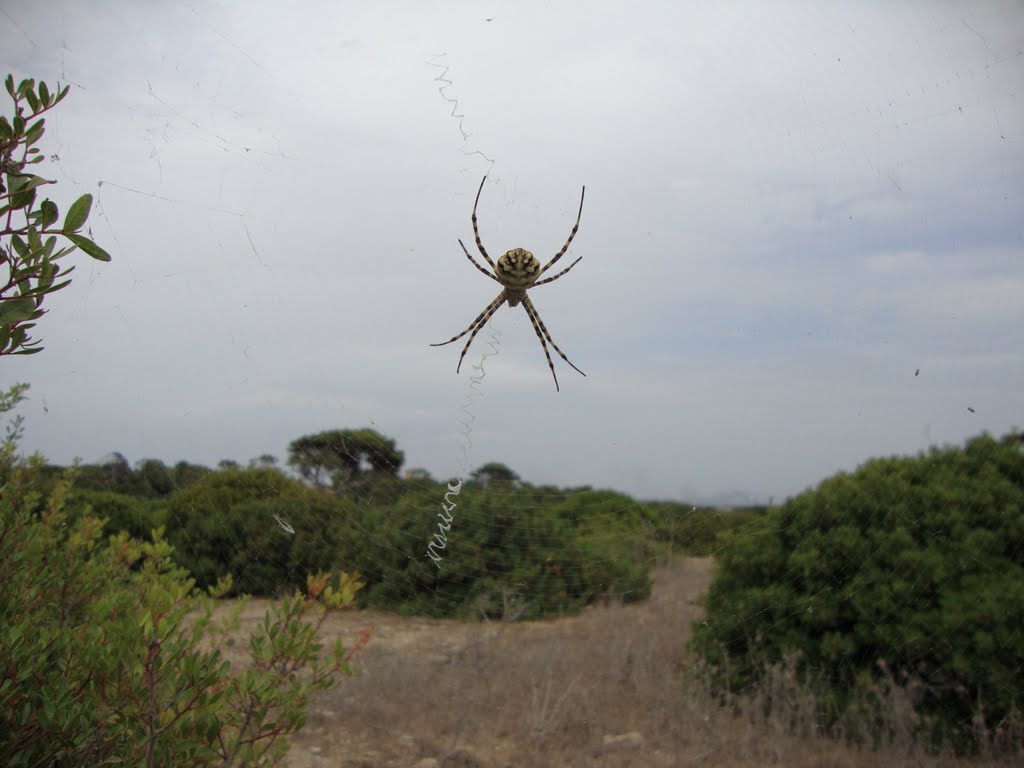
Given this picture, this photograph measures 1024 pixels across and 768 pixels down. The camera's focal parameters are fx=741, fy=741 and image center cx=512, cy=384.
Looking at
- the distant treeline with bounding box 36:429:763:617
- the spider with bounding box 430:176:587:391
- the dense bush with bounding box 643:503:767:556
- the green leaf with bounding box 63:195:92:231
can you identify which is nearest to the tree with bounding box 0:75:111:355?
the green leaf with bounding box 63:195:92:231

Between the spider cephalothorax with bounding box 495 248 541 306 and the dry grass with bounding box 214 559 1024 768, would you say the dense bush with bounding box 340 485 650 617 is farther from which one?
the spider cephalothorax with bounding box 495 248 541 306

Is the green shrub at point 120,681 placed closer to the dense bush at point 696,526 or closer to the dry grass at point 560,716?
the dry grass at point 560,716

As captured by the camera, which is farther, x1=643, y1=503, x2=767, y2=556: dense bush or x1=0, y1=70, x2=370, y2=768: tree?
x1=643, y1=503, x2=767, y2=556: dense bush

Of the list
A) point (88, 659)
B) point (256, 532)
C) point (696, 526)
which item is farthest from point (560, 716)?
point (256, 532)

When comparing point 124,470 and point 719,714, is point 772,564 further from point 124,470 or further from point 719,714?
point 124,470

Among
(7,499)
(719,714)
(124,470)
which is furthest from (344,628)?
(7,499)

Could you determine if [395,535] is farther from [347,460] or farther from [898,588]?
[898,588]
